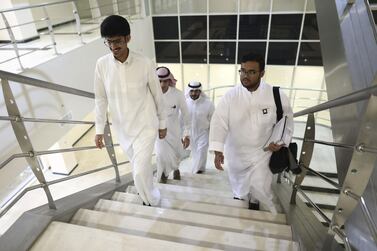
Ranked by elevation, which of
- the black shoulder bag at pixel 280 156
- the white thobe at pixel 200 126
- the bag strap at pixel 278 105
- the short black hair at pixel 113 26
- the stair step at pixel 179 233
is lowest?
the white thobe at pixel 200 126

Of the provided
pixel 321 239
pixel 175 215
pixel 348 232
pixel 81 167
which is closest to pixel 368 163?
pixel 348 232

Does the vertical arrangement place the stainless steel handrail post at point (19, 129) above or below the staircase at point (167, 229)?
above

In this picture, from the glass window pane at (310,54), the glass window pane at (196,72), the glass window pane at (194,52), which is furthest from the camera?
the glass window pane at (196,72)

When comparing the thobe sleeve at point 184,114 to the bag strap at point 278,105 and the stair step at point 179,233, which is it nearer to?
the bag strap at point 278,105

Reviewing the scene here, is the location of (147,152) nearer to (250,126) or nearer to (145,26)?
(250,126)

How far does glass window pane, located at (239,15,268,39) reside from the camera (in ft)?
22.7

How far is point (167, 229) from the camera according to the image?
1656 mm

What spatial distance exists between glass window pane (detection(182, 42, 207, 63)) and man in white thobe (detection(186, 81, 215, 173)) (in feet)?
14.1

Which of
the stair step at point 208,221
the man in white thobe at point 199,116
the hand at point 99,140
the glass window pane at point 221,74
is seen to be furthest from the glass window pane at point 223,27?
the stair step at point 208,221

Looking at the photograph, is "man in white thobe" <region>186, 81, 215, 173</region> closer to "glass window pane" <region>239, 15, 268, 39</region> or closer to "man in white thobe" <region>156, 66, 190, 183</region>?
"man in white thobe" <region>156, 66, 190, 183</region>

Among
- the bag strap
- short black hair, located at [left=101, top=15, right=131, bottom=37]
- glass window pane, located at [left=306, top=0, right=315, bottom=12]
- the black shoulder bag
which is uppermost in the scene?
short black hair, located at [left=101, top=15, right=131, bottom=37]

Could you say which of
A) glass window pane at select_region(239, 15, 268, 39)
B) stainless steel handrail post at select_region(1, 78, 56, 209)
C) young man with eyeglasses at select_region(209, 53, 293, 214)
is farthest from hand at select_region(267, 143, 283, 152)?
glass window pane at select_region(239, 15, 268, 39)

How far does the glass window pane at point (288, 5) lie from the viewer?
6.56 metres

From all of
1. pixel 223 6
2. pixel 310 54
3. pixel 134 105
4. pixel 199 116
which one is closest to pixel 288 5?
pixel 310 54
